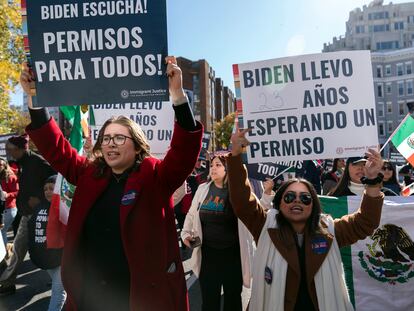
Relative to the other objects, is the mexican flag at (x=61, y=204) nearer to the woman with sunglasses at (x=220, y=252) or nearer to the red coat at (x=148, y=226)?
the woman with sunglasses at (x=220, y=252)

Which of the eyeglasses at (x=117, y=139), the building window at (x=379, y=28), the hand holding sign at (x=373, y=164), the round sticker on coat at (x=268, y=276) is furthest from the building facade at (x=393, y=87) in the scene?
the eyeglasses at (x=117, y=139)

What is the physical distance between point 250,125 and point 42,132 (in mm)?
2183

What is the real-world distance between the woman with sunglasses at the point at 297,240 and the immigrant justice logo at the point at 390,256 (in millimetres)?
1438

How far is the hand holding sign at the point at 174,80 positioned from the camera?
2305 millimetres

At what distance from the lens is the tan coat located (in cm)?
263

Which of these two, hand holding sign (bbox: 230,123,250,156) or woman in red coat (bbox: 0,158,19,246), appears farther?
woman in red coat (bbox: 0,158,19,246)

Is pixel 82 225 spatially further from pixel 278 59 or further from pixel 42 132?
pixel 278 59

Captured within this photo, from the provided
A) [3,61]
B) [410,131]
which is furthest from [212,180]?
[3,61]

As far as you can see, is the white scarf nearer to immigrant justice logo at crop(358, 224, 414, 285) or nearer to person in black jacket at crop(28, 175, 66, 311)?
immigrant justice logo at crop(358, 224, 414, 285)

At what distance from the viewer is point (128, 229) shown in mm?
2125

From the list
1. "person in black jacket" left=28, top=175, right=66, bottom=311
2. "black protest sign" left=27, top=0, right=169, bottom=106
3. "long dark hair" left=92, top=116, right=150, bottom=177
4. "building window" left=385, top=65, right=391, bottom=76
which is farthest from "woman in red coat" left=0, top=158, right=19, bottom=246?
"building window" left=385, top=65, right=391, bottom=76

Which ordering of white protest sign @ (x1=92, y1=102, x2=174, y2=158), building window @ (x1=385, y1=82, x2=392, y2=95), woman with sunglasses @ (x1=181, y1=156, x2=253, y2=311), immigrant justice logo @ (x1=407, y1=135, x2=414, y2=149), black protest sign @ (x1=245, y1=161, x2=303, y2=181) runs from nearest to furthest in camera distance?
woman with sunglasses @ (x1=181, y1=156, x2=253, y2=311)
black protest sign @ (x1=245, y1=161, x2=303, y2=181)
white protest sign @ (x1=92, y1=102, x2=174, y2=158)
immigrant justice logo @ (x1=407, y1=135, x2=414, y2=149)
building window @ (x1=385, y1=82, x2=392, y2=95)

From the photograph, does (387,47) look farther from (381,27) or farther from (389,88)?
(389,88)

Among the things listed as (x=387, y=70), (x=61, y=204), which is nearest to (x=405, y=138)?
(x=61, y=204)
